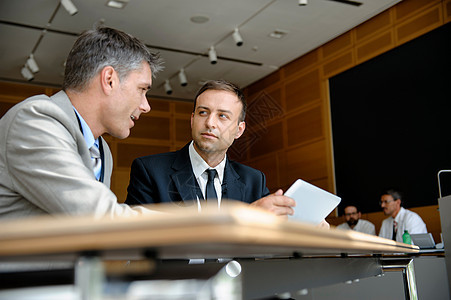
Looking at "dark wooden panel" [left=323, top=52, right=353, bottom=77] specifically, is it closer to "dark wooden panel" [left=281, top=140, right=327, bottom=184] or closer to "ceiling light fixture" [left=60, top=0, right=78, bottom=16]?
"dark wooden panel" [left=281, top=140, right=327, bottom=184]

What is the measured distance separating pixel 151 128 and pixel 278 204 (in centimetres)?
791

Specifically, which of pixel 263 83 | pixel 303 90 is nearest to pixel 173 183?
pixel 303 90

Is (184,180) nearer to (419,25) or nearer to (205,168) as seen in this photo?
(205,168)

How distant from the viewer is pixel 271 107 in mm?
8320

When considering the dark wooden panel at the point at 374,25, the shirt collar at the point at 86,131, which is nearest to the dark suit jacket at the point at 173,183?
the shirt collar at the point at 86,131

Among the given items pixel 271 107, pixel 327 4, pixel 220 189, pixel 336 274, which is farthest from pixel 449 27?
pixel 336 274

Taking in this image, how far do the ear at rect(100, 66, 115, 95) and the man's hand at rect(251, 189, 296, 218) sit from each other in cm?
60

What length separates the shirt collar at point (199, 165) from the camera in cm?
222

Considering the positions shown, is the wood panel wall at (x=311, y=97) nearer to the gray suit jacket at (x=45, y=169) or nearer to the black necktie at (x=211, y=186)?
the black necktie at (x=211, y=186)

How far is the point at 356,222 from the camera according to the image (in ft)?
20.8

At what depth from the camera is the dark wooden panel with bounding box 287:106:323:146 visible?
729 centimetres

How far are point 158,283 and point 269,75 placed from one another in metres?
7.97

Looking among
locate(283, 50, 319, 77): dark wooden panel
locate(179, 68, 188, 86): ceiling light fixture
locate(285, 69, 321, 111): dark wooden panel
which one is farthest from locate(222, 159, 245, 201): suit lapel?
locate(179, 68, 188, 86): ceiling light fixture

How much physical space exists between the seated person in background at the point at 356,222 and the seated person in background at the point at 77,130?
5027 millimetres
